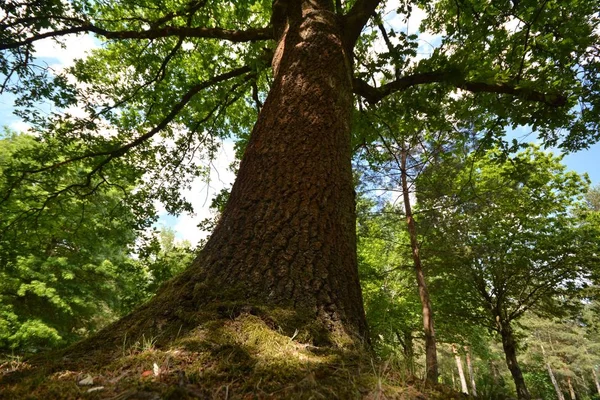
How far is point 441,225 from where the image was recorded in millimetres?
11344

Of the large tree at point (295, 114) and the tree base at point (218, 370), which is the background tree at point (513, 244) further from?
the tree base at point (218, 370)

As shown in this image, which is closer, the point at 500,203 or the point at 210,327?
the point at 210,327

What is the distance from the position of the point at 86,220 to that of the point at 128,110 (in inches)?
194

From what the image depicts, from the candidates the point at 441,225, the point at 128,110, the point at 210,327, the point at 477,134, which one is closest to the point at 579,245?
the point at 441,225

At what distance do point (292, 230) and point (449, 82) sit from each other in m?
3.96

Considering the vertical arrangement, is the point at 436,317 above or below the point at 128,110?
below

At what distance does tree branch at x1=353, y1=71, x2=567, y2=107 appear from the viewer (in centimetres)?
461

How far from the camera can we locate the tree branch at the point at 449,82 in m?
4.61

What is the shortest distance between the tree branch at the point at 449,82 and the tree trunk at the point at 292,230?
165cm

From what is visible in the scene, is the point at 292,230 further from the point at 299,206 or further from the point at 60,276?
the point at 60,276

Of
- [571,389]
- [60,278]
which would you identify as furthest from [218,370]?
[571,389]

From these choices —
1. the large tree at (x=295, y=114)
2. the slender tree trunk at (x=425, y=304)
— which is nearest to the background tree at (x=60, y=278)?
the large tree at (x=295, y=114)

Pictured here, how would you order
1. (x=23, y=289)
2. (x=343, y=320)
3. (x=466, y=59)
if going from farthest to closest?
1. (x=23, y=289)
2. (x=466, y=59)
3. (x=343, y=320)

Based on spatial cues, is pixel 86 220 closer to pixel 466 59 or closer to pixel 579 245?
pixel 466 59
